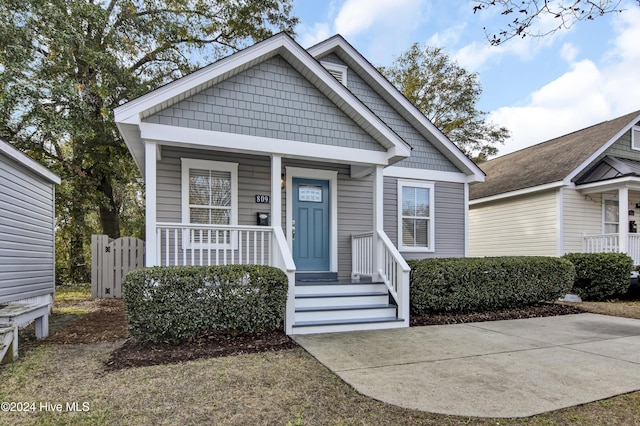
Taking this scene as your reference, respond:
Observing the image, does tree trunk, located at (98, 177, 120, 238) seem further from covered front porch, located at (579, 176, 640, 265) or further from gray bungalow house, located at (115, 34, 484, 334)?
covered front porch, located at (579, 176, 640, 265)

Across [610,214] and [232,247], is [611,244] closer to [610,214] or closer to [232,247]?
[610,214]

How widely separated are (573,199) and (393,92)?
22.6 feet

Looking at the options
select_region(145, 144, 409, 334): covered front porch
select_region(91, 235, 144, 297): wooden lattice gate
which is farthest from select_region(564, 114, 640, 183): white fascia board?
select_region(91, 235, 144, 297): wooden lattice gate

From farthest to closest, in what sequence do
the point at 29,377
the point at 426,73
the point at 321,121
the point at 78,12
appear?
A: the point at 426,73
the point at 78,12
the point at 321,121
the point at 29,377

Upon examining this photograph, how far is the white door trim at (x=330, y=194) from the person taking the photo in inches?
310

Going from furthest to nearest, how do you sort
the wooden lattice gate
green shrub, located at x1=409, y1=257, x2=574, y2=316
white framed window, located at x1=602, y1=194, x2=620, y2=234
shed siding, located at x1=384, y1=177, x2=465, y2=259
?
white framed window, located at x1=602, y1=194, x2=620, y2=234 < the wooden lattice gate < shed siding, located at x1=384, y1=177, x2=465, y2=259 < green shrub, located at x1=409, y1=257, x2=574, y2=316

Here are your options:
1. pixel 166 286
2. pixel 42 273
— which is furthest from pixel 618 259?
pixel 42 273

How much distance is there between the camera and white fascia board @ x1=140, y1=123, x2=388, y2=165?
568 centimetres

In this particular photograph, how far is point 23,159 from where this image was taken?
269 inches

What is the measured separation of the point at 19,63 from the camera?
10.6 meters

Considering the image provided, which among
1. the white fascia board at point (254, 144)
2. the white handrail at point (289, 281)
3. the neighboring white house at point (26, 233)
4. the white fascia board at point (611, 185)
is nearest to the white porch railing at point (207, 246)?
the white handrail at point (289, 281)

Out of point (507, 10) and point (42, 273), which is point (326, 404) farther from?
point (42, 273)

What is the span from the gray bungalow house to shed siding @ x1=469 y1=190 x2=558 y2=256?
490cm

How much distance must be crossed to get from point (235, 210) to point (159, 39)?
9.90 m
